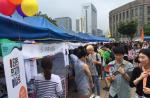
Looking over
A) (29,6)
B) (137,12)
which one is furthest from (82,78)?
(137,12)

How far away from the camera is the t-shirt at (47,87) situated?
5652mm

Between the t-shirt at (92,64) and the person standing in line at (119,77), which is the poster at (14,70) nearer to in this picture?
the person standing in line at (119,77)

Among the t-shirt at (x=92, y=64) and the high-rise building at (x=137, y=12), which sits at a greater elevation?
the high-rise building at (x=137, y=12)

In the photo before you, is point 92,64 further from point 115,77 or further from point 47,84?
point 47,84

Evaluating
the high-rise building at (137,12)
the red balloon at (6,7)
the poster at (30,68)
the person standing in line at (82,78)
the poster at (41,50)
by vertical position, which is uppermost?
the high-rise building at (137,12)

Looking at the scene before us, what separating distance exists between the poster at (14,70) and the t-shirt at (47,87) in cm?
65

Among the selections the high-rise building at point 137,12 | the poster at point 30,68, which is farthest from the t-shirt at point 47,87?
the high-rise building at point 137,12

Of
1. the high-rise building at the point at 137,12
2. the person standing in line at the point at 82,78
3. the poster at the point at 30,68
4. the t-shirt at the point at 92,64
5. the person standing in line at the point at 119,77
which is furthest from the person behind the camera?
the high-rise building at the point at 137,12

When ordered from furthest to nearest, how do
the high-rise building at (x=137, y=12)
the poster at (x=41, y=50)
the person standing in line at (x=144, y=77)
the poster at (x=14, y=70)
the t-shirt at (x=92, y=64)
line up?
the high-rise building at (x=137, y=12) < the t-shirt at (x=92, y=64) < the poster at (x=41, y=50) < the person standing in line at (x=144, y=77) < the poster at (x=14, y=70)

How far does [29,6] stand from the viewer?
22.6 feet

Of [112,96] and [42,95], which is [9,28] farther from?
[112,96]

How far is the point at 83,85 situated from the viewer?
8.10 meters

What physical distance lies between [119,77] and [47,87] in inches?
64.0

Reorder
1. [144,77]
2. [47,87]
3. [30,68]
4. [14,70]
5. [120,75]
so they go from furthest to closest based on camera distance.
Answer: [120,75], [30,68], [47,87], [144,77], [14,70]
